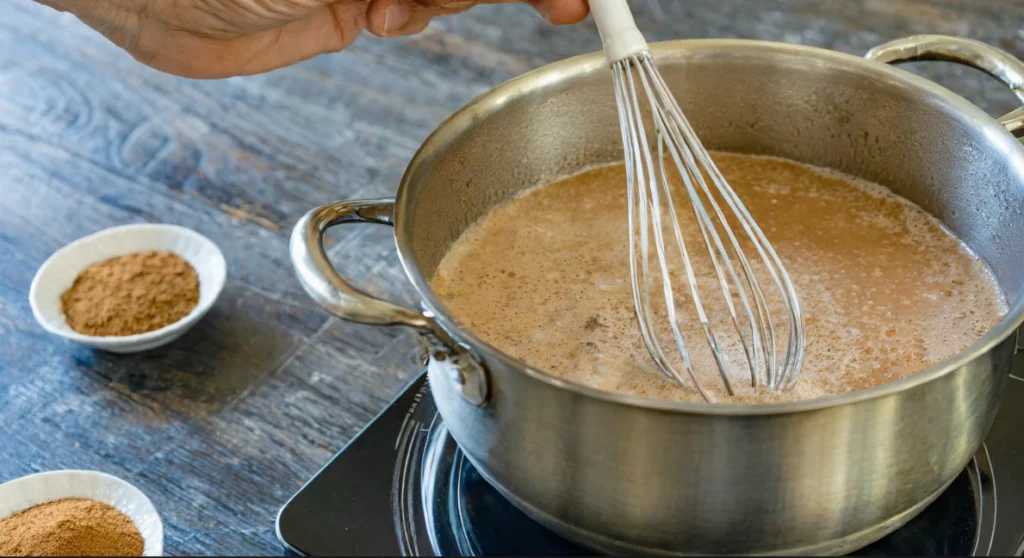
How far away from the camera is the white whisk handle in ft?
2.24

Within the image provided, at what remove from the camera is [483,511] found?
2.32 feet

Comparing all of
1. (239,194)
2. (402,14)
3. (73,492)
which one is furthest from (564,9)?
(73,492)

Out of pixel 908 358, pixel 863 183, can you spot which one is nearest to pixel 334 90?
pixel 863 183

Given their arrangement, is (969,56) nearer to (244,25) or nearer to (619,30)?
(619,30)

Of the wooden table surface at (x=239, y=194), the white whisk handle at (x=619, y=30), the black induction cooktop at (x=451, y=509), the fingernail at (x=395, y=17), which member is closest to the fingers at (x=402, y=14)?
the fingernail at (x=395, y=17)

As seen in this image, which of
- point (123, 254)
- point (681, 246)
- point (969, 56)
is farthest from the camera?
point (123, 254)

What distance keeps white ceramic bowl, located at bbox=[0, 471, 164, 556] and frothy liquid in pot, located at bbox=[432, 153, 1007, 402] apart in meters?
0.25

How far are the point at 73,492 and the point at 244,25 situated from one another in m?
0.39

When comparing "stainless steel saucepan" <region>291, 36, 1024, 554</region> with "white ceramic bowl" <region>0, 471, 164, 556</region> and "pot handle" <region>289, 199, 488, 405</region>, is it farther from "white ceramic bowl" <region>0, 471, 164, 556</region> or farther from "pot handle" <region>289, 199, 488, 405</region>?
"white ceramic bowl" <region>0, 471, 164, 556</region>

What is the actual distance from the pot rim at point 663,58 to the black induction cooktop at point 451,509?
17 centimetres

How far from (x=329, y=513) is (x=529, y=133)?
0.34m

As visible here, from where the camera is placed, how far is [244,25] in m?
0.86

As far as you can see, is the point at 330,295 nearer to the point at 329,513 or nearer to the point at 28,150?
the point at 329,513

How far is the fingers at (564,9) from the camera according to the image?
2.80ft
